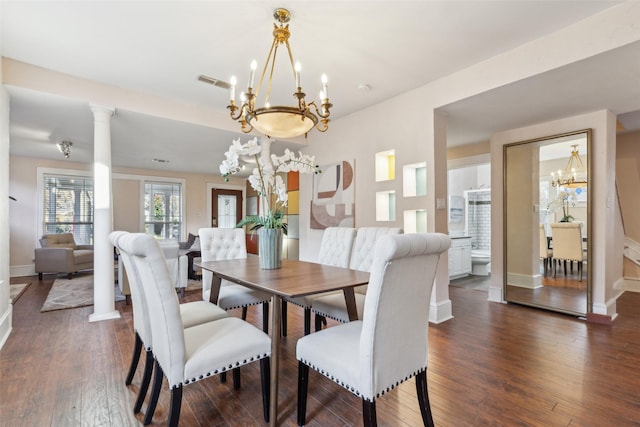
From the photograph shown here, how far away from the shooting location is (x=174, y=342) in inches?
51.6

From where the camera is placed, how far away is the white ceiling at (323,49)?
82.4 inches

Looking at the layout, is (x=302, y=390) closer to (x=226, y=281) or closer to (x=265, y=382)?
(x=265, y=382)

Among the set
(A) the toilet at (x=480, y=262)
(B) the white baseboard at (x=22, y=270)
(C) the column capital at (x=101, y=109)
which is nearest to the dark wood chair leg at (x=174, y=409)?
(C) the column capital at (x=101, y=109)

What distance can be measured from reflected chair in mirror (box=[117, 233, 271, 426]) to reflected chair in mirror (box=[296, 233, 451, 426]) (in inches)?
12.4

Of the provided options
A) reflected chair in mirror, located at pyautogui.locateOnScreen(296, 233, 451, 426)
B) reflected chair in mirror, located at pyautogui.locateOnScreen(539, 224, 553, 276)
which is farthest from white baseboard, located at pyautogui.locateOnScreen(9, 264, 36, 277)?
reflected chair in mirror, located at pyautogui.locateOnScreen(539, 224, 553, 276)

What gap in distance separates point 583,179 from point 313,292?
11.7 ft

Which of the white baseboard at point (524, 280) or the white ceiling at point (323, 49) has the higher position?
the white ceiling at point (323, 49)

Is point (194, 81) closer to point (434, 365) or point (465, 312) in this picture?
point (434, 365)

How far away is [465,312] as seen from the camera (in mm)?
3488

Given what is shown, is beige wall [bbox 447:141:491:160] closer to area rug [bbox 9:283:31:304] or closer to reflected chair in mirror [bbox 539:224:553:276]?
reflected chair in mirror [bbox 539:224:553:276]

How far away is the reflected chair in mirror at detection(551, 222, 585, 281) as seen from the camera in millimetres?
3412

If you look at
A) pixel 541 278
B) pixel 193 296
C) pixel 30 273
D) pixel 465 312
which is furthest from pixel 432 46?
pixel 30 273

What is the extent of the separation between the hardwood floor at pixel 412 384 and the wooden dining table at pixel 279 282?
442mm

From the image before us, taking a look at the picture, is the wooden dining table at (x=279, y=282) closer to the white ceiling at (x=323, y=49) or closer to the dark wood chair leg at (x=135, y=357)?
the dark wood chair leg at (x=135, y=357)
